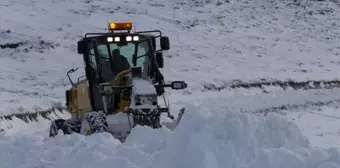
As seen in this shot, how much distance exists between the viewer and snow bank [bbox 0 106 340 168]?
6.33 meters

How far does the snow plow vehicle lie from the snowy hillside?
0.75 metres

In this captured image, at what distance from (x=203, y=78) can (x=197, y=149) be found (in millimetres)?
17524

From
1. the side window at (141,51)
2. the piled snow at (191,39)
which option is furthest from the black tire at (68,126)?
the piled snow at (191,39)

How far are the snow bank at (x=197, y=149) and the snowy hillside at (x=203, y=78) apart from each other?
1cm

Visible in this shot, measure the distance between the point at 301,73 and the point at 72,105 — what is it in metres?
15.6

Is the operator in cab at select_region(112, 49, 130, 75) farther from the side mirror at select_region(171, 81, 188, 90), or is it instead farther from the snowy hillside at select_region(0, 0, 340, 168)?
the snowy hillside at select_region(0, 0, 340, 168)

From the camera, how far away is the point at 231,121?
22.7ft

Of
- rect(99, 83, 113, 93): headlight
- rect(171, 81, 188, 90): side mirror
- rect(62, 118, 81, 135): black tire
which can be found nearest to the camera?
rect(171, 81, 188, 90): side mirror

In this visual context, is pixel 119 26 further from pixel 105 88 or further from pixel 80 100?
pixel 80 100

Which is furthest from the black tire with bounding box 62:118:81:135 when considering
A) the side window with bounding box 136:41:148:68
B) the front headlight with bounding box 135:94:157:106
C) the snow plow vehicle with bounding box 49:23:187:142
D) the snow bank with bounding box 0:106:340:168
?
the snow bank with bounding box 0:106:340:168

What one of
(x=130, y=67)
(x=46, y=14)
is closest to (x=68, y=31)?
(x=46, y=14)

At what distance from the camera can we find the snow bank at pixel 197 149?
6.33 metres

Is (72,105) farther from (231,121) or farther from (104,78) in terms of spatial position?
(231,121)

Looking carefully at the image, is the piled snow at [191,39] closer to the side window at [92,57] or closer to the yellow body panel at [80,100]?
the yellow body panel at [80,100]
